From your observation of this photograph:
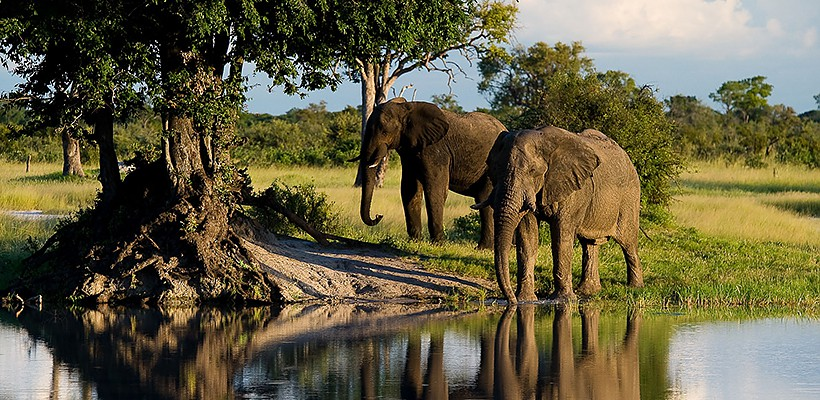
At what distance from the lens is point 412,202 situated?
2141 cm

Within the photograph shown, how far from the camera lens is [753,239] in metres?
25.9

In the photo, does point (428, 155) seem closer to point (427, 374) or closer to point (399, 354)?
point (399, 354)

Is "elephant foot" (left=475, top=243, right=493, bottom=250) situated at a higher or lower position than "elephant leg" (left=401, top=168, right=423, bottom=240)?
lower

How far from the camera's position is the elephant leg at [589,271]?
18.2 meters

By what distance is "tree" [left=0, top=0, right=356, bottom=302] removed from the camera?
16.6m

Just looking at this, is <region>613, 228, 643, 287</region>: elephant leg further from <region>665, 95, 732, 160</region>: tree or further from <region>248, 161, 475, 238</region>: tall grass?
<region>665, 95, 732, 160</region>: tree

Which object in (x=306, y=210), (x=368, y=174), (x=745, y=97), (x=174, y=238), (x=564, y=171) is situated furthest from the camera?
(x=745, y=97)

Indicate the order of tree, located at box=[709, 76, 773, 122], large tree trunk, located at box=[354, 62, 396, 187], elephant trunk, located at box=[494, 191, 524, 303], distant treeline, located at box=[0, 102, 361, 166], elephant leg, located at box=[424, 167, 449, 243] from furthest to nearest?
1. tree, located at box=[709, 76, 773, 122]
2. distant treeline, located at box=[0, 102, 361, 166]
3. large tree trunk, located at box=[354, 62, 396, 187]
4. elephant leg, located at box=[424, 167, 449, 243]
5. elephant trunk, located at box=[494, 191, 524, 303]

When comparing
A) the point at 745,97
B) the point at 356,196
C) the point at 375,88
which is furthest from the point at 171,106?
the point at 745,97

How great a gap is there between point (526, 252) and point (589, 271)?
5.59 feet

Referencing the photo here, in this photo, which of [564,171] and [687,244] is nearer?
[564,171]

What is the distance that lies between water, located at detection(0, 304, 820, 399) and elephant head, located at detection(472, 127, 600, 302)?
1114mm

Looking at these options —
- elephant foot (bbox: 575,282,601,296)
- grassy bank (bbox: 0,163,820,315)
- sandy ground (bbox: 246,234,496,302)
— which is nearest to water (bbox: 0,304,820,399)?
sandy ground (bbox: 246,234,496,302)

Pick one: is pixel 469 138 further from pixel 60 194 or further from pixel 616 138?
pixel 60 194
